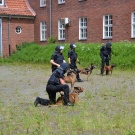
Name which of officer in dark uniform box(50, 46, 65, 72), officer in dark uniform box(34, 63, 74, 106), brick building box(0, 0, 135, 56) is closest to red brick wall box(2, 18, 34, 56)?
brick building box(0, 0, 135, 56)

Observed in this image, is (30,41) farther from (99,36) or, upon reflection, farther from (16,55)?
(99,36)

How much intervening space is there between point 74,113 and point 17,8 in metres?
31.7

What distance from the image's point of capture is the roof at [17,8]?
41.1 m

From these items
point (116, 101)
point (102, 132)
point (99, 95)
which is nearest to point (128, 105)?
point (116, 101)

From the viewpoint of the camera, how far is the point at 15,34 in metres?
41.2

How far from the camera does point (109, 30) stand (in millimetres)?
34344

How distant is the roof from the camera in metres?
41.1

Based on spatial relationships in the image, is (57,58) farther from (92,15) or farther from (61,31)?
(61,31)

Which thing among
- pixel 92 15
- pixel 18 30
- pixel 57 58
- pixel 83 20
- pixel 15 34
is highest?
pixel 92 15

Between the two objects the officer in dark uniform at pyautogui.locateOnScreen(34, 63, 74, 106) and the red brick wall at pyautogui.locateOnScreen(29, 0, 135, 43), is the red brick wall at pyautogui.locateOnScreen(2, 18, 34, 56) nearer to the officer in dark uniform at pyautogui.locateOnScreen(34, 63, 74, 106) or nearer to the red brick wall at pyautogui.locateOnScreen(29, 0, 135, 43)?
the red brick wall at pyautogui.locateOnScreen(29, 0, 135, 43)

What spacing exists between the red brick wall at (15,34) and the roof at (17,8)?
63 cm

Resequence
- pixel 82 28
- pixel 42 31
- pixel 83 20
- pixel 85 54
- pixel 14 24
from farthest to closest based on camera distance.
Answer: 1. pixel 42 31
2. pixel 14 24
3. pixel 82 28
4. pixel 83 20
5. pixel 85 54

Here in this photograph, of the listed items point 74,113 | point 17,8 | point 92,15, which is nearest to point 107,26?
point 92,15

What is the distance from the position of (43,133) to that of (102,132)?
3.99 ft
